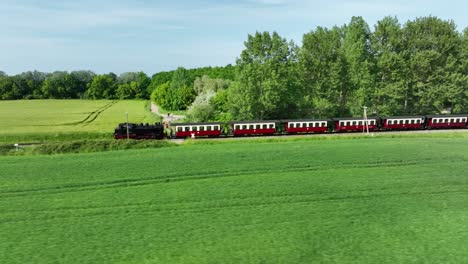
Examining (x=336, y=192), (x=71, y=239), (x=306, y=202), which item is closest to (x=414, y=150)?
(x=336, y=192)

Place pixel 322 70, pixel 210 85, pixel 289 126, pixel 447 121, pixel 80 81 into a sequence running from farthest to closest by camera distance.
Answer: pixel 80 81 < pixel 210 85 < pixel 447 121 < pixel 322 70 < pixel 289 126

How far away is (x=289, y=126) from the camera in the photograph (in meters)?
47.2

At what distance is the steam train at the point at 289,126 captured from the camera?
4531 cm

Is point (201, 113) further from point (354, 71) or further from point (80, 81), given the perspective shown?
point (80, 81)

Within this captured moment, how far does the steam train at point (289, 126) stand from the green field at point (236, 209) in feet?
54.9

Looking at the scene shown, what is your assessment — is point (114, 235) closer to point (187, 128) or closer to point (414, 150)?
point (414, 150)

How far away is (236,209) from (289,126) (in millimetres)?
31821

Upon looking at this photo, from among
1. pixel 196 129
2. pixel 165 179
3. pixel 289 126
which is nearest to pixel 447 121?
pixel 289 126

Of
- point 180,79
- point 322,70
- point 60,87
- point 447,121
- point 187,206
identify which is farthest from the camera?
point 60,87

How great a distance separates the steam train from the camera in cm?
4531

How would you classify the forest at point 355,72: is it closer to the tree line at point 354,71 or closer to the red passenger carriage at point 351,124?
the tree line at point 354,71

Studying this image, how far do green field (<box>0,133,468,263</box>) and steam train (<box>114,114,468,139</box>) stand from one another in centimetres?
1672

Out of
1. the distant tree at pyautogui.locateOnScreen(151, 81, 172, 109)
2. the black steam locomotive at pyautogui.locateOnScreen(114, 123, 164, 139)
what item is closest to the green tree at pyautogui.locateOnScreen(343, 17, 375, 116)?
the black steam locomotive at pyautogui.locateOnScreen(114, 123, 164, 139)

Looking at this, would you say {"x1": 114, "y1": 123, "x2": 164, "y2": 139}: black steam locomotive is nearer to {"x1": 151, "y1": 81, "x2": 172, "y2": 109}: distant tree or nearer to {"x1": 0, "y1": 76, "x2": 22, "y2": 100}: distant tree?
{"x1": 151, "y1": 81, "x2": 172, "y2": 109}: distant tree
